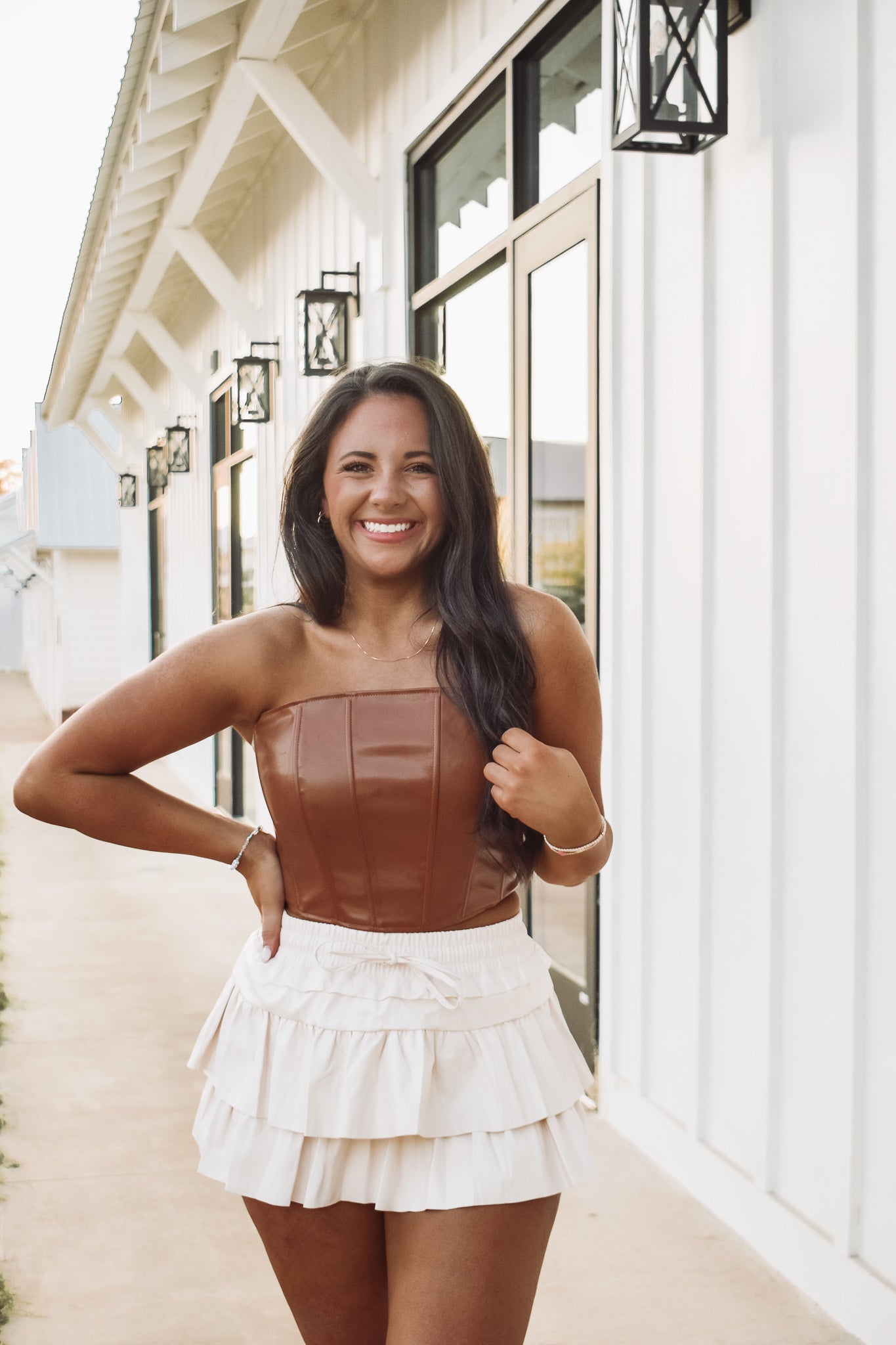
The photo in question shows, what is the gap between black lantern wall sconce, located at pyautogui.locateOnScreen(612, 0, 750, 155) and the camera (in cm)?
242

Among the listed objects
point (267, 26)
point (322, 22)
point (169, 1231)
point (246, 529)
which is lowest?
point (169, 1231)

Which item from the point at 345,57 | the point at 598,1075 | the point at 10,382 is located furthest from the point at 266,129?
the point at 10,382

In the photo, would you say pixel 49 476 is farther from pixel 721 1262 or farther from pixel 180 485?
pixel 721 1262

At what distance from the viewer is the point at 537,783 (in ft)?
4.48

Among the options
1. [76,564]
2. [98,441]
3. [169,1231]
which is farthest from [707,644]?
[76,564]

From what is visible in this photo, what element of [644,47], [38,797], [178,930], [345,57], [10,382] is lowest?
[178,930]

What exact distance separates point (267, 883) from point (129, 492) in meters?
12.8

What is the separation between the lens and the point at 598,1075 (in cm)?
339

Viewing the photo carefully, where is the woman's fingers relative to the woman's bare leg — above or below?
above

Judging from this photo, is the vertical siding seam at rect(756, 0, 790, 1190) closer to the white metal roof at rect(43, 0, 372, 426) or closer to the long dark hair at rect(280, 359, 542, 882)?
the long dark hair at rect(280, 359, 542, 882)

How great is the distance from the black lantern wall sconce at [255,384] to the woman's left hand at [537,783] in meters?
5.80

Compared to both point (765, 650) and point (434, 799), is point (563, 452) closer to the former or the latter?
point (765, 650)

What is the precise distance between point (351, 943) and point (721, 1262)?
1626 mm

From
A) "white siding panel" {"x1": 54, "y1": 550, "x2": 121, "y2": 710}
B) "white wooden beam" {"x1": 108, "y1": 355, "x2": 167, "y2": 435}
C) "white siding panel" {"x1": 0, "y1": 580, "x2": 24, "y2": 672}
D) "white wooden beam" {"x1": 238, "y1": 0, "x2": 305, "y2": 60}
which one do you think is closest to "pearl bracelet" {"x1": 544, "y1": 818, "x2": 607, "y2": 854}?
"white wooden beam" {"x1": 238, "y1": 0, "x2": 305, "y2": 60}
